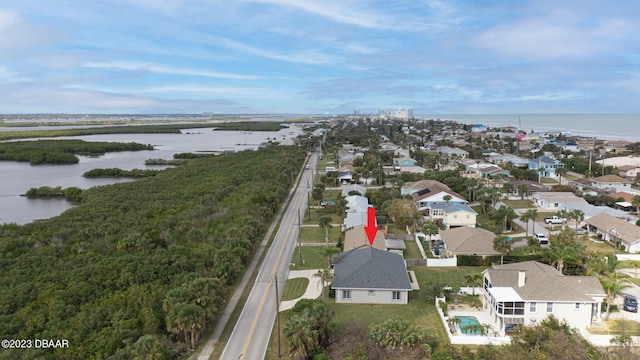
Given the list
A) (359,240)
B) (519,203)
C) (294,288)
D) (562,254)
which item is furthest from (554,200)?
(294,288)

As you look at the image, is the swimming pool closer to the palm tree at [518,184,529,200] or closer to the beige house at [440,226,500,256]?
the beige house at [440,226,500,256]

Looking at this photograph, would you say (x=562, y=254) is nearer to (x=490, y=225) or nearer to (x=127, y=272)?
(x=490, y=225)

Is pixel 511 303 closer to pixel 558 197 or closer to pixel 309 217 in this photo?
pixel 309 217

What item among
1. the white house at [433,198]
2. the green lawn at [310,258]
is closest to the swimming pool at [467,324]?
the green lawn at [310,258]

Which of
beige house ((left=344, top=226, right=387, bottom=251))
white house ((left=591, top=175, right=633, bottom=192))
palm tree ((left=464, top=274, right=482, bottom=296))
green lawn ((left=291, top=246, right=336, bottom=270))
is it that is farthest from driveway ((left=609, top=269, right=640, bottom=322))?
white house ((left=591, top=175, right=633, bottom=192))

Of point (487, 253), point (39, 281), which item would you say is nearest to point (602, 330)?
point (487, 253)

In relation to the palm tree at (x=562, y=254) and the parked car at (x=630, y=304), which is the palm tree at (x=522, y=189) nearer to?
the palm tree at (x=562, y=254)
